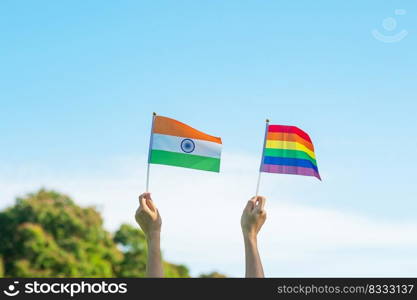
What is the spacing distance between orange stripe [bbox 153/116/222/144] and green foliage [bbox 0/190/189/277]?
36.0m

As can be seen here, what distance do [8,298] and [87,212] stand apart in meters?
40.6

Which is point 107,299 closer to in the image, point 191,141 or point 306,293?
point 306,293

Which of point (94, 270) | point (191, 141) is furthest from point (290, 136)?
point (94, 270)

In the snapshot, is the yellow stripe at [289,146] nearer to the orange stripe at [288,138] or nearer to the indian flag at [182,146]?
the orange stripe at [288,138]

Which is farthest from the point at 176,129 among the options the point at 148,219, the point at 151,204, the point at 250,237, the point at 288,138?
the point at 250,237

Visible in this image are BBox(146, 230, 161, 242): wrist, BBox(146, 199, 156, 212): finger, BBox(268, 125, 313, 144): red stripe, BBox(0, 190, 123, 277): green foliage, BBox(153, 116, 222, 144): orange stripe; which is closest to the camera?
BBox(146, 230, 161, 242): wrist

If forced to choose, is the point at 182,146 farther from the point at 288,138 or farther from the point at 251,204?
the point at 251,204

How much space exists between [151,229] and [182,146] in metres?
2.28

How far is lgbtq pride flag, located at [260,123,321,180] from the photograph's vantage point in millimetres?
7266

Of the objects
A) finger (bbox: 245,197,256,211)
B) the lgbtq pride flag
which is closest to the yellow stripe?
the lgbtq pride flag

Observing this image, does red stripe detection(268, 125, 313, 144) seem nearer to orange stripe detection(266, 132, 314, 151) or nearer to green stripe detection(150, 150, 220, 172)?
orange stripe detection(266, 132, 314, 151)

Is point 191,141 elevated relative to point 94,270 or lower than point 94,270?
lower

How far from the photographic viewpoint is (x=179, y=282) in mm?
4742

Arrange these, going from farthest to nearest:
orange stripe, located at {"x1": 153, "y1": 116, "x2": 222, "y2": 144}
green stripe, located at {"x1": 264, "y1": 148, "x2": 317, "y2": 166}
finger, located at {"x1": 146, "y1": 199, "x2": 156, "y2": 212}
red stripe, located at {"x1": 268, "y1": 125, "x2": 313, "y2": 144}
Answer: red stripe, located at {"x1": 268, "y1": 125, "x2": 313, "y2": 144} → green stripe, located at {"x1": 264, "y1": 148, "x2": 317, "y2": 166} → orange stripe, located at {"x1": 153, "y1": 116, "x2": 222, "y2": 144} → finger, located at {"x1": 146, "y1": 199, "x2": 156, "y2": 212}
